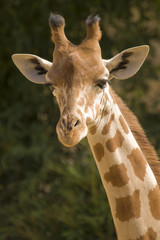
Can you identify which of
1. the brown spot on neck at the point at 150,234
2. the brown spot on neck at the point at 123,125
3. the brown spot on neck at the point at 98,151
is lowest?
the brown spot on neck at the point at 150,234

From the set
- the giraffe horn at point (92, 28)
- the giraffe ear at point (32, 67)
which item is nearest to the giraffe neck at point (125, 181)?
the giraffe horn at point (92, 28)

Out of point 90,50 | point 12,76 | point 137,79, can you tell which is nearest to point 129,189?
point 90,50

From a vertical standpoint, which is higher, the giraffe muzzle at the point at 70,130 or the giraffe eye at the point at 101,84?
Result: the giraffe eye at the point at 101,84

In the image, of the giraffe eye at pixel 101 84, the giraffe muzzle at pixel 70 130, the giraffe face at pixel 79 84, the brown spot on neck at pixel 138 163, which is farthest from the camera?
the brown spot on neck at pixel 138 163

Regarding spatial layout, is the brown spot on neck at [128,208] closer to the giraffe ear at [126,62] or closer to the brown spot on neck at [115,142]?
the brown spot on neck at [115,142]

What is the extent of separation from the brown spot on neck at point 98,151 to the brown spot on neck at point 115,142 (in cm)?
4

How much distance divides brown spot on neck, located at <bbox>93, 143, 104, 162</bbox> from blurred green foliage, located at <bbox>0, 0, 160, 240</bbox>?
9.05 ft

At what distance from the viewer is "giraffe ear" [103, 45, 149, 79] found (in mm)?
2623

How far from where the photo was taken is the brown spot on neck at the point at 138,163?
2.51m

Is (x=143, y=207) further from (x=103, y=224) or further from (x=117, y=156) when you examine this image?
(x=103, y=224)

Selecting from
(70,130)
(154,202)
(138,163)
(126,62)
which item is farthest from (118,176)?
(126,62)

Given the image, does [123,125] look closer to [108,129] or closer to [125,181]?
[108,129]

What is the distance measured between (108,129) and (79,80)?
1.22ft

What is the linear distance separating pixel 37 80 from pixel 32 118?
Answer: 3.69 meters
